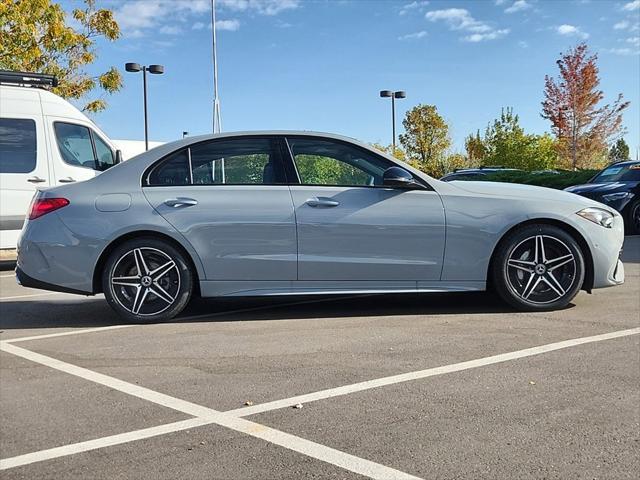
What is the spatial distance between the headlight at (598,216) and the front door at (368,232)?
1205 mm

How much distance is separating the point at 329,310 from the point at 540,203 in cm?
198

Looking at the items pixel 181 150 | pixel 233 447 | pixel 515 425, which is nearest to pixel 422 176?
pixel 181 150

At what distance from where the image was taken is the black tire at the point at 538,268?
18.2 ft

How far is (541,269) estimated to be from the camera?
221 inches

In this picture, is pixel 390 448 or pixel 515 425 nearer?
pixel 390 448

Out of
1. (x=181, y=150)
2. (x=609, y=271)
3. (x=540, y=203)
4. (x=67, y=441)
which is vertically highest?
(x=181, y=150)

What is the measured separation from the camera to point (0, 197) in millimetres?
9461

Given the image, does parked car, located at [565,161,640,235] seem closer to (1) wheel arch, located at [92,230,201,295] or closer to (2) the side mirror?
(2) the side mirror

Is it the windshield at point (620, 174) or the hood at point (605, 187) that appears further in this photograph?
the windshield at point (620, 174)

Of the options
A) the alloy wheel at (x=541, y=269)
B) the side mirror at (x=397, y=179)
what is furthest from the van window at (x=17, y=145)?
the alloy wheel at (x=541, y=269)

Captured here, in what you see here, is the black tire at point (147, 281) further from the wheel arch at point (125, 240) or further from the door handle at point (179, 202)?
the door handle at point (179, 202)

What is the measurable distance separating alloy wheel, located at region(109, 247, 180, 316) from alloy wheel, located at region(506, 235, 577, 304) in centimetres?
274

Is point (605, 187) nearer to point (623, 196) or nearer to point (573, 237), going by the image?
point (623, 196)

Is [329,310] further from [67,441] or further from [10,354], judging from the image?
[67,441]
